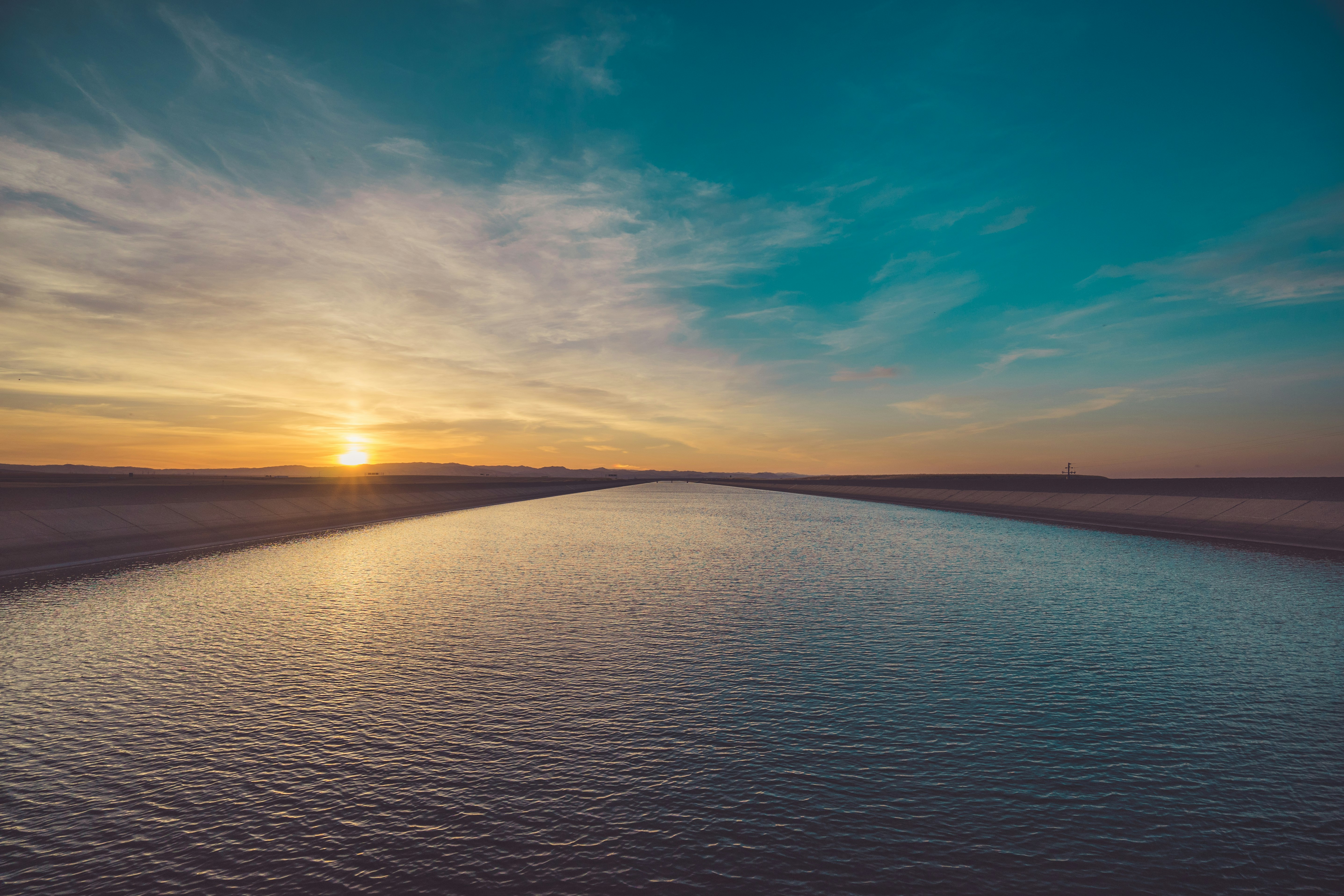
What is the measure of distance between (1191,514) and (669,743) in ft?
160

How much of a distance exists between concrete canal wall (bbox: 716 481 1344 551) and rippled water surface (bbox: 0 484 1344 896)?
20355 mm

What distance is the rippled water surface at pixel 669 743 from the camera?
5.57m

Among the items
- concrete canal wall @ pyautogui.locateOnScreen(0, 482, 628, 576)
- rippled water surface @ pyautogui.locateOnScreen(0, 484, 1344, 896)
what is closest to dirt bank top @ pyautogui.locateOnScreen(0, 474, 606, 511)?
concrete canal wall @ pyautogui.locateOnScreen(0, 482, 628, 576)

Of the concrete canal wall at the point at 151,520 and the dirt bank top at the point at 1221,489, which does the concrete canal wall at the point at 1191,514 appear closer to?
the dirt bank top at the point at 1221,489

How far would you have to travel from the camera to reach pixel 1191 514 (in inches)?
1752

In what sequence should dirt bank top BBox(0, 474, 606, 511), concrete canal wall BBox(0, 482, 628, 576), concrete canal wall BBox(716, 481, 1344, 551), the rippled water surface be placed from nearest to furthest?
the rippled water surface, concrete canal wall BBox(0, 482, 628, 576), dirt bank top BBox(0, 474, 606, 511), concrete canal wall BBox(716, 481, 1344, 551)

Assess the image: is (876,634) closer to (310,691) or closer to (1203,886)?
(1203,886)

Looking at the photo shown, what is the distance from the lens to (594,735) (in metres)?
8.24

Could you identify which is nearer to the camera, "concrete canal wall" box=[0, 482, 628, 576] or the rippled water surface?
the rippled water surface

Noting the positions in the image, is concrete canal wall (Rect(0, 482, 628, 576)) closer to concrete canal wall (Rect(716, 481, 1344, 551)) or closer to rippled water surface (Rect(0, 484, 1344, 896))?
rippled water surface (Rect(0, 484, 1344, 896))

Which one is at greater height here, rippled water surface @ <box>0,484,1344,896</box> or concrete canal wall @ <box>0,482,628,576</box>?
concrete canal wall @ <box>0,482,628,576</box>

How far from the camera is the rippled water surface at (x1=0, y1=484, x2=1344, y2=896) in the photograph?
18.3 feet

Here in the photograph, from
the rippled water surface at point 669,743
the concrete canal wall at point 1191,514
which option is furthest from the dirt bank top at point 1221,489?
the rippled water surface at point 669,743

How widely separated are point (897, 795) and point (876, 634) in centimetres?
725
